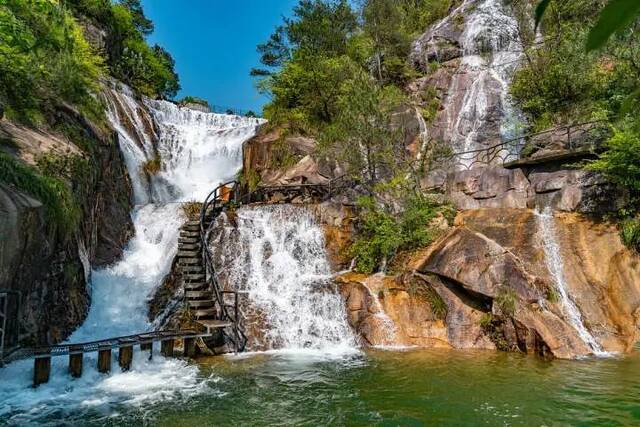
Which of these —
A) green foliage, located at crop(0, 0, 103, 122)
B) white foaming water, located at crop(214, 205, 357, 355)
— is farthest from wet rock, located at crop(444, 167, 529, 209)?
green foliage, located at crop(0, 0, 103, 122)

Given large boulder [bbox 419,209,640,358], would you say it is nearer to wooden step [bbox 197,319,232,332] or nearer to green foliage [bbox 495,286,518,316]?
green foliage [bbox 495,286,518,316]

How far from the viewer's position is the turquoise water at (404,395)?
26.1 feet

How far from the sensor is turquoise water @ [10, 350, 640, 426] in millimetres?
7965

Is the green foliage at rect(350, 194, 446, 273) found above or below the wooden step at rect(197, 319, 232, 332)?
above

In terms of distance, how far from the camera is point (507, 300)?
1270cm

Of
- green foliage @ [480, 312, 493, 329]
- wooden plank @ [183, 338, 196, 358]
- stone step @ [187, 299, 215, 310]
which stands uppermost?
stone step @ [187, 299, 215, 310]

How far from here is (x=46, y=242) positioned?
11328 mm

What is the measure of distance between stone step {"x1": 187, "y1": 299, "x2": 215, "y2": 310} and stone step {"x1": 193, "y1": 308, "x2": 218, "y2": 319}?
0.14 meters

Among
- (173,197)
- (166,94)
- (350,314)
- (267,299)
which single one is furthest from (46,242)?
(166,94)

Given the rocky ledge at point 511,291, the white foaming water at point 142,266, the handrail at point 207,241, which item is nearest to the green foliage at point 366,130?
the handrail at point 207,241

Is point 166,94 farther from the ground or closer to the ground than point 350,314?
farther from the ground

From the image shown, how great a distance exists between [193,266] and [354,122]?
853 cm

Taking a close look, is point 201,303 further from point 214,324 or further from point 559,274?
point 559,274

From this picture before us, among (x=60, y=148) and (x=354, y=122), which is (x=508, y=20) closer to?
(x=354, y=122)
